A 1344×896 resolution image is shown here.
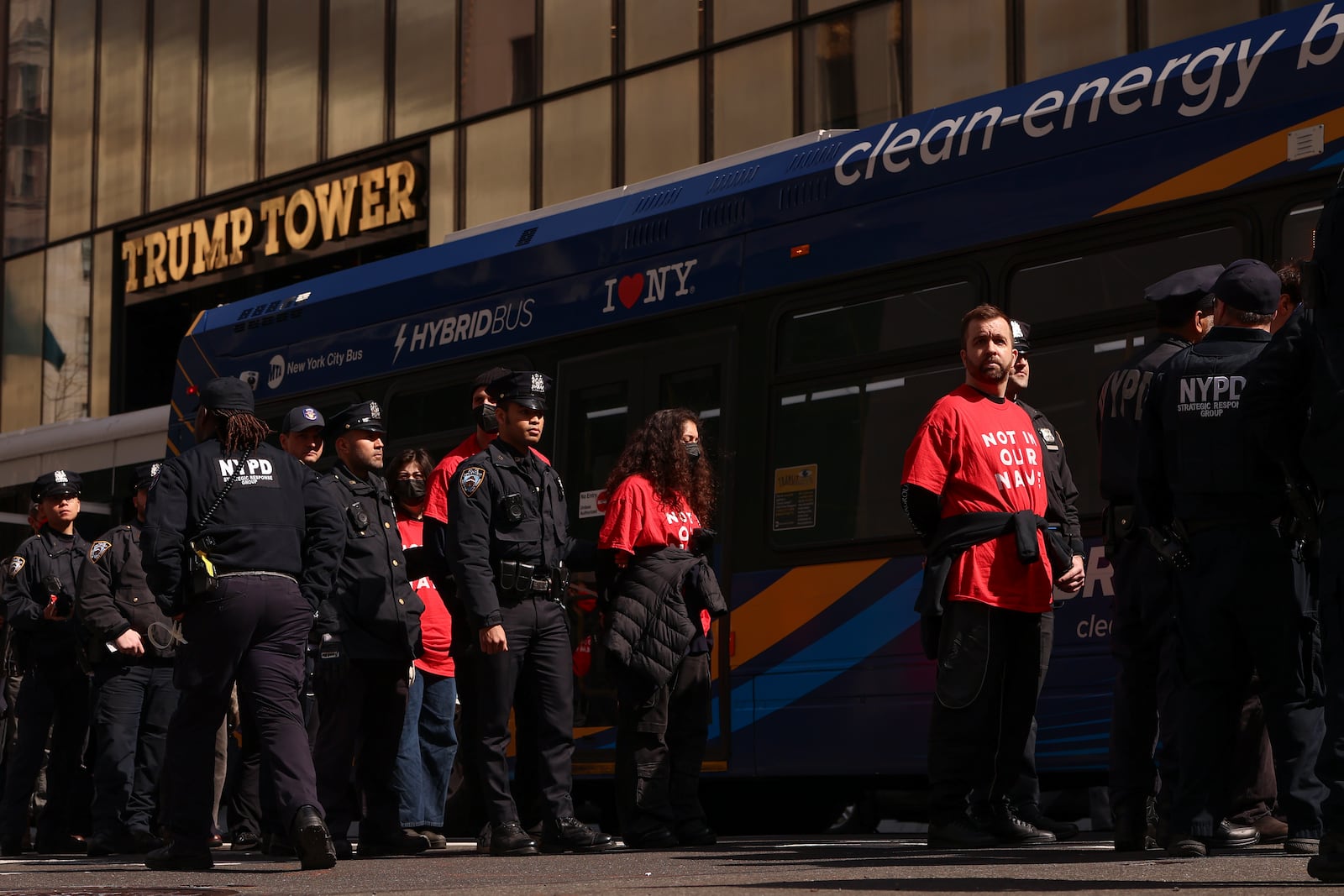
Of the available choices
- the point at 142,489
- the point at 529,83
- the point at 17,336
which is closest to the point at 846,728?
the point at 142,489

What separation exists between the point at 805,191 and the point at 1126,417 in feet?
10.2

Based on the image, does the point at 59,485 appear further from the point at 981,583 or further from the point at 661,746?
the point at 981,583

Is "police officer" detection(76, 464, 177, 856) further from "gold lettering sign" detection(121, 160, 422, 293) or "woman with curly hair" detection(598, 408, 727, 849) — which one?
"gold lettering sign" detection(121, 160, 422, 293)

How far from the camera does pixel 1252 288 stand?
236 inches

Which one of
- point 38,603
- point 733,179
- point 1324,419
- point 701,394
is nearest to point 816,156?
point 733,179

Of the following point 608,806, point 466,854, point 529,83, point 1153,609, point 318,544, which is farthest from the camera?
point 529,83

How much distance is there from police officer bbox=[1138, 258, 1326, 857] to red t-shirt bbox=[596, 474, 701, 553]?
227 cm

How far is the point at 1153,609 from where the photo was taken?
6414 millimetres

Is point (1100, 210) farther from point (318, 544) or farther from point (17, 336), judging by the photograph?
point (17, 336)

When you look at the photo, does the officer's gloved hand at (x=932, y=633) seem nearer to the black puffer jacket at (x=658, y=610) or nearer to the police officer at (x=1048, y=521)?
the police officer at (x=1048, y=521)

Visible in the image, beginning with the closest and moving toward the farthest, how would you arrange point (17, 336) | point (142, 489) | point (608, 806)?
1. point (142, 489)
2. point (608, 806)
3. point (17, 336)

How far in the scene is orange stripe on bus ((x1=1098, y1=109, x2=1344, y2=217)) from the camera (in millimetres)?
7348

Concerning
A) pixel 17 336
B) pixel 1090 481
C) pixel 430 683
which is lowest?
pixel 430 683

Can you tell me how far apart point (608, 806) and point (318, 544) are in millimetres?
3872
